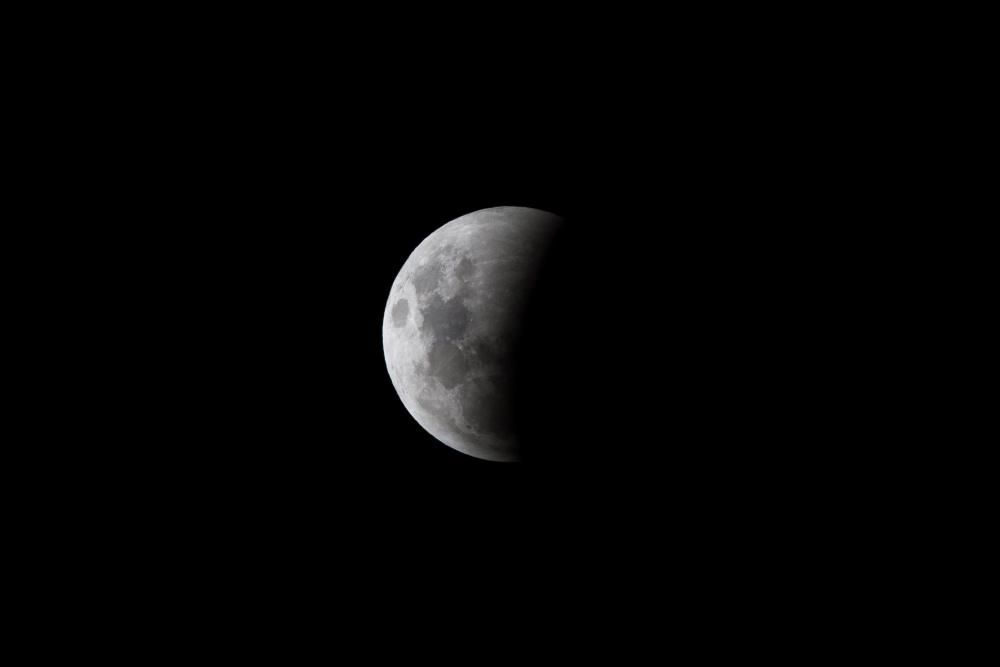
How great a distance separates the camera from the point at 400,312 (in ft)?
15.0

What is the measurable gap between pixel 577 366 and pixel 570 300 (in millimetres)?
395

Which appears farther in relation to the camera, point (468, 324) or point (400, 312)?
point (400, 312)

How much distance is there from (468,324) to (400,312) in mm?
612

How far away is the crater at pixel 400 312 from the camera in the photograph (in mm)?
4517

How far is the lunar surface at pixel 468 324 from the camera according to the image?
4184 mm

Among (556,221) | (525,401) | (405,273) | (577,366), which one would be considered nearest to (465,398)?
(525,401)

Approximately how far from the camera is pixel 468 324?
4188 millimetres

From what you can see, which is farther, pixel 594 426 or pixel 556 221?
pixel 556 221

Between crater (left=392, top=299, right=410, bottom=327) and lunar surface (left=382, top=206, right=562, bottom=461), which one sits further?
crater (left=392, top=299, right=410, bottom=327)

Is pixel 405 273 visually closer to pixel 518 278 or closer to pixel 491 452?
pixel 518 278

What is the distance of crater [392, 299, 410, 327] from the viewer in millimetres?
4517

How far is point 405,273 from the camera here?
4.77 metres

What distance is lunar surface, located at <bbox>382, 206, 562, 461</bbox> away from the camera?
4.18 meters

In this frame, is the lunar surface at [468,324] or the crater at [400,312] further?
the crater at [400,312]
